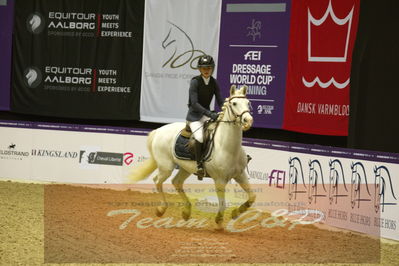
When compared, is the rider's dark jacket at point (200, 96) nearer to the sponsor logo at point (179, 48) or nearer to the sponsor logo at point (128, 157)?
the sponsor logo at point (179, 48)

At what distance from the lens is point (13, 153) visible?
44.9 feet

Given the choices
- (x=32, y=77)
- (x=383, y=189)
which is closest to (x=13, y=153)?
(x=32, y=77)

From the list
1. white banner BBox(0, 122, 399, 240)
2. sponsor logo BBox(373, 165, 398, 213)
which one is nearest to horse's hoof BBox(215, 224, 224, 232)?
white banner BBox(0, 122, 399, 240)

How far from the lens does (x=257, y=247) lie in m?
7.78

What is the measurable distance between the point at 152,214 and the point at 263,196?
7.00 ft

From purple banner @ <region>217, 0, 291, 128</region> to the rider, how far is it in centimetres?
329

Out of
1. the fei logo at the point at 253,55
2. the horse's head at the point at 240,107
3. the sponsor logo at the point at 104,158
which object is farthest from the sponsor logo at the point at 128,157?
the horse's head at the point at 240,107

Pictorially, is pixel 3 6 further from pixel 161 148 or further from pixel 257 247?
pixel 257 247

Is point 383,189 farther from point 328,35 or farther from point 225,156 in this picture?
point 328,35

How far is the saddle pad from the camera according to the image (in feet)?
28.9

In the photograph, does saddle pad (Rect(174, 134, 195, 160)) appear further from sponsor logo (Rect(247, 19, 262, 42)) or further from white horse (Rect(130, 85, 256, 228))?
sponsor logo (Rect(247, 19, 262, 42))

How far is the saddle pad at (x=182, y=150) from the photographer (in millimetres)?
8820

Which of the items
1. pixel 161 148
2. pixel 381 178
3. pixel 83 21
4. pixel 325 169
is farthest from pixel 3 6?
pixel 381 178

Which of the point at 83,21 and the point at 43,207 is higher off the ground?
the point at 83,21
